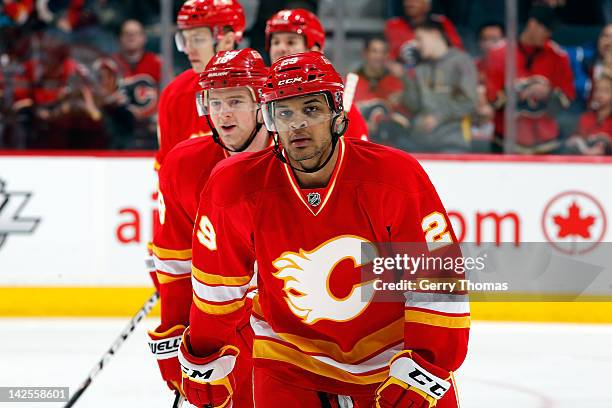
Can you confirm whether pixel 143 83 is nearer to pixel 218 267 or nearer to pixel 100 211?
pixel 100 211

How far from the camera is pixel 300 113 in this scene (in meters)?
2.17

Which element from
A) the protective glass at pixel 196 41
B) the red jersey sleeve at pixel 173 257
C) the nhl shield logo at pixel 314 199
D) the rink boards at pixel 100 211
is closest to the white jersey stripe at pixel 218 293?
the nhl shield logo at pixel 314 199

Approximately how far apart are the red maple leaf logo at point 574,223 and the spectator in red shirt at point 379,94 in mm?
890

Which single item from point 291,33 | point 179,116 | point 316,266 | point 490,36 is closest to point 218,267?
point 316,266

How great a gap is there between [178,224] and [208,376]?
1.72ft

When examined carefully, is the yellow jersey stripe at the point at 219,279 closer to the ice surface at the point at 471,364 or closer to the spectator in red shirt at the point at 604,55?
the ice surface at the point at 471,364

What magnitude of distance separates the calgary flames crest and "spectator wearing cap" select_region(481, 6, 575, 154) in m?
3.45

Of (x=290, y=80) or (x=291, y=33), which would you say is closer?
(x=290, y=80)

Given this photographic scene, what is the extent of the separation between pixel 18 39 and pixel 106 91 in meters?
0.46

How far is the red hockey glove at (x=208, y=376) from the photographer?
91.4 inches

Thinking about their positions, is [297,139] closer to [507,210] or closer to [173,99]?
[173,99]

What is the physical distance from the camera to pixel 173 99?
12.3 feet

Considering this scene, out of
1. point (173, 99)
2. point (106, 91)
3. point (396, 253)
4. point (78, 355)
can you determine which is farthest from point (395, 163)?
point (106, 91)

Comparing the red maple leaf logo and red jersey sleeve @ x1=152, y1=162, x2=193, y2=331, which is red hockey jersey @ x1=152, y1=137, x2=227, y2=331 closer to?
red jersey sleeve @ x1=152, y1=162, x2=193, y2=331
